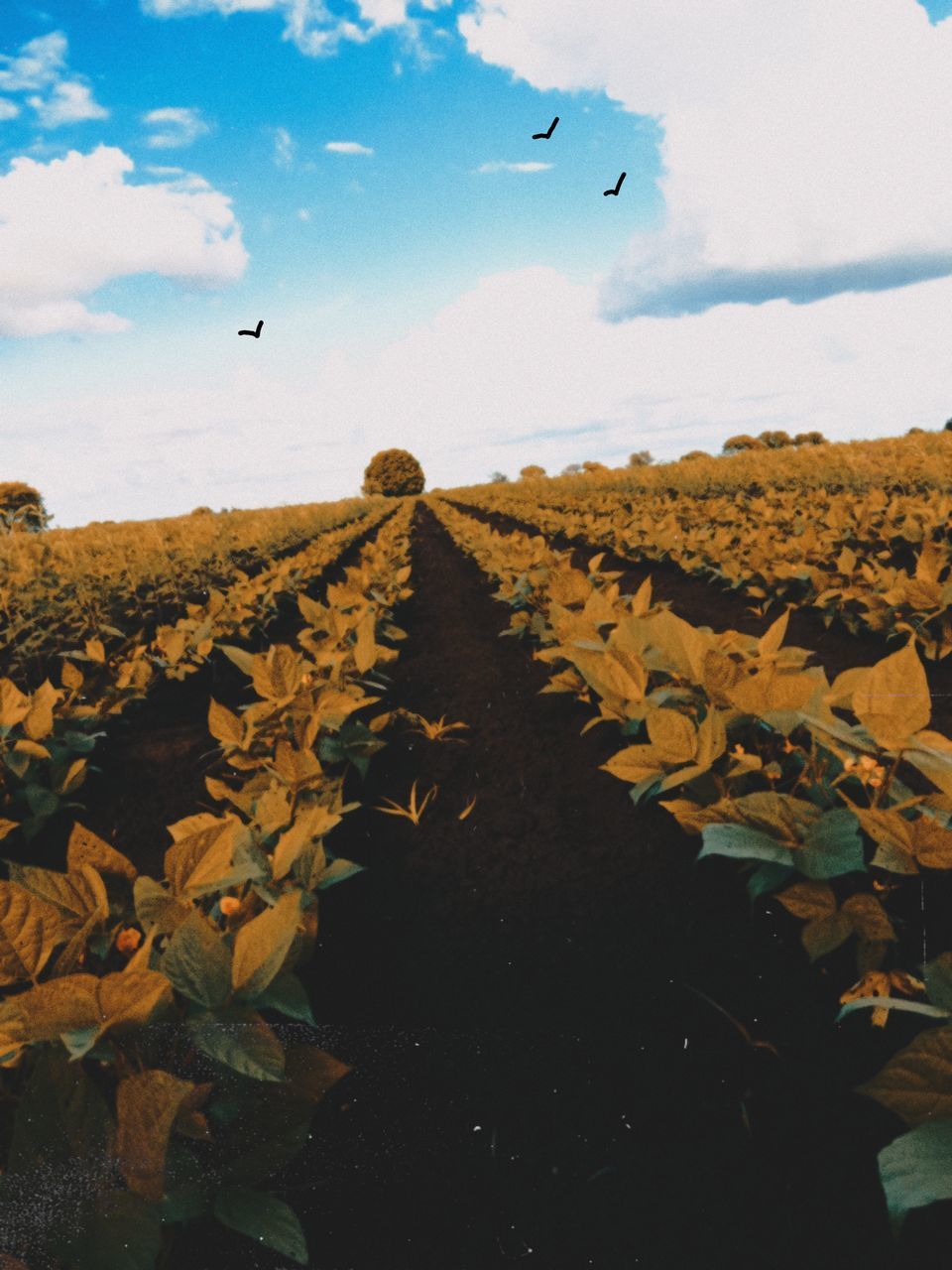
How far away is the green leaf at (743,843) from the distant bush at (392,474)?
208 ft

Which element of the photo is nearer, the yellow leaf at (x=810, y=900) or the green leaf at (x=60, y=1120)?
the green leaf at (x=60, y=1120)

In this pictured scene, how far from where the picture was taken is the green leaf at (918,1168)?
0.73 metres

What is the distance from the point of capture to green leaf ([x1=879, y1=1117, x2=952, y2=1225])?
726 millimetres

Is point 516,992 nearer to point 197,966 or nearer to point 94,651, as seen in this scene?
point 197,966

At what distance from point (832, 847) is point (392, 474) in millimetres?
64631

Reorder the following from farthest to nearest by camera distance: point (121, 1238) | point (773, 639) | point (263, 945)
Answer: point (773, 639)
point (263, 945)
point (121, 1238)

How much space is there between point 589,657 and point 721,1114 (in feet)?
3.67

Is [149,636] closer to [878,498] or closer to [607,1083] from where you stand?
[607,1083]

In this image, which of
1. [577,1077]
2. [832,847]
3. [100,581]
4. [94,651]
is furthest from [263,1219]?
[100,581]

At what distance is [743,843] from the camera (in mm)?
1237

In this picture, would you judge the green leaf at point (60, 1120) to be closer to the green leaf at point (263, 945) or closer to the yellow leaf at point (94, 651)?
the green leaf at point (263, 945)

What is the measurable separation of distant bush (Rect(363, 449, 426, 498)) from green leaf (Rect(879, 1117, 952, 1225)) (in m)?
64.0

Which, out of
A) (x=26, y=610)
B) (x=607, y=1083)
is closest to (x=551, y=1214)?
(x=607, y=1083)

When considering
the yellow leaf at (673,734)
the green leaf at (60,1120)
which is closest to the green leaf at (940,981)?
the yellow leaf at (673,734)
